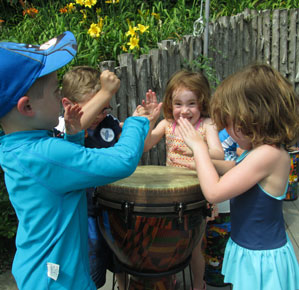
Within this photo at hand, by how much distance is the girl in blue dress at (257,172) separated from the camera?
1.46 meters

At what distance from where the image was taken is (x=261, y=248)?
1566mm

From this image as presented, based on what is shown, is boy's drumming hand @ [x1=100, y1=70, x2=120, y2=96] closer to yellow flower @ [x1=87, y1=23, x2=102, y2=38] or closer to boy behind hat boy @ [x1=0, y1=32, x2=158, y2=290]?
boy behind hat boy @ [x1=0, y1=32, x2=158, y2=290]

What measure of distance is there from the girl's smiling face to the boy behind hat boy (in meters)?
1.00

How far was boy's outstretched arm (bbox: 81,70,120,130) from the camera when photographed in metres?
1.61

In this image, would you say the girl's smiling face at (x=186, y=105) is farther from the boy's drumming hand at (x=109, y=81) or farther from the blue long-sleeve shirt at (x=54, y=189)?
the blue long-sleeve shirt at (x=54, y=189)

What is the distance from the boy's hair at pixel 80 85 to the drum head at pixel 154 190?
0.62 meters

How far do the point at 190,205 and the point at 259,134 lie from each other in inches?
19.8

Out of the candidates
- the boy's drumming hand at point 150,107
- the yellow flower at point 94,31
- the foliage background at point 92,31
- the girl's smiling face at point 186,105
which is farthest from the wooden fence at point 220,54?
the boy's drumming hand at point 150,107

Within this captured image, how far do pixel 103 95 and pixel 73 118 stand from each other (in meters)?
0.23

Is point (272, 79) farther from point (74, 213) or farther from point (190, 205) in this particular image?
point (74, 213)

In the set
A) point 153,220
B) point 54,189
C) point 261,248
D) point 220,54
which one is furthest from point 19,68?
point 220,54

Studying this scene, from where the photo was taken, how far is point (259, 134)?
148 centimetres

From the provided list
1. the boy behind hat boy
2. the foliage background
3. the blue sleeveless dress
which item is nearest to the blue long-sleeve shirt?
the boy behind hat boy

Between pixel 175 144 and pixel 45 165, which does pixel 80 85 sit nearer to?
pixel 175 144
